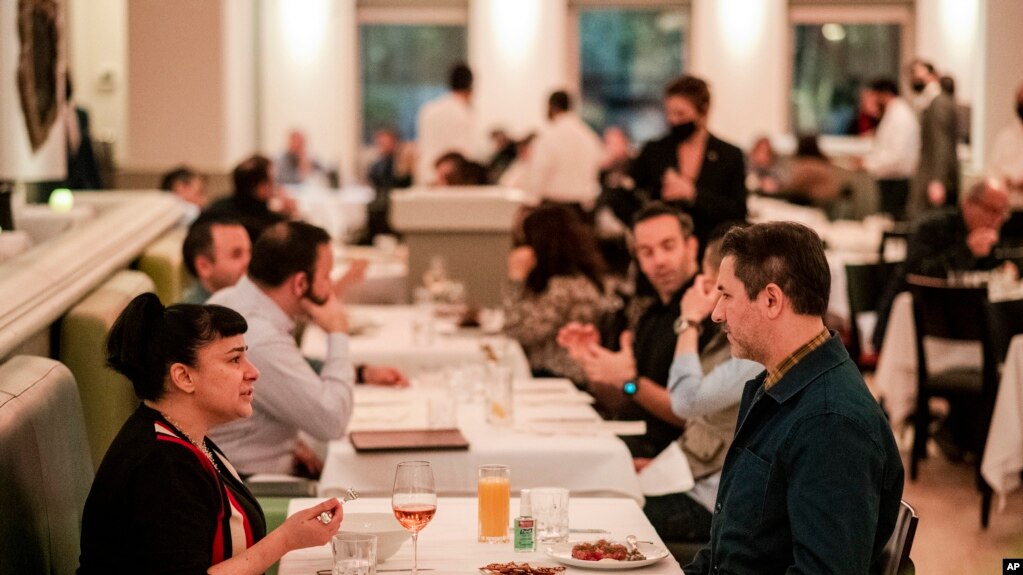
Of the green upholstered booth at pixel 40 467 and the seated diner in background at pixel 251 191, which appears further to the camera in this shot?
the seated diner in background at pixel 251 191

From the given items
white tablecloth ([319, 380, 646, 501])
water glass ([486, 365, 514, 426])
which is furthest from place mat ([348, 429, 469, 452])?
water glass ([486, 365, 514, 426])

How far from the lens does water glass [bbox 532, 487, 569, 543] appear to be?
2.83 metres

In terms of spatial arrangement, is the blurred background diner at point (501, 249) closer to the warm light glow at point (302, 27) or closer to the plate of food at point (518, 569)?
the warm light glow at point (302, 27)

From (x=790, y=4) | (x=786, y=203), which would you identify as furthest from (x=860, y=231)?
(x=790, y=4)

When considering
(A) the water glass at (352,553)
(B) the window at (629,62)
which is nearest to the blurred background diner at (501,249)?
(A) the water glass at (352,553)

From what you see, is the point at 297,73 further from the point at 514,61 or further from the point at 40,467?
the point at 40,467

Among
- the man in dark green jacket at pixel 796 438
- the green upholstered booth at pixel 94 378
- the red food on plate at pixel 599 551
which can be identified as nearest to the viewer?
the man in dark green jacket at pixel 796 438

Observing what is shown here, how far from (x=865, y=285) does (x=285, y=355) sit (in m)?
4.39

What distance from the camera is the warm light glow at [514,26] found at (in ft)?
54.7

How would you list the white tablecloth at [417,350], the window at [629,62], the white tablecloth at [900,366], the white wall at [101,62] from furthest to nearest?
the window at [629,62] < the white wall at [101,62] < the white tablecloth at [900,366] < the white tablecloth at [417,350]

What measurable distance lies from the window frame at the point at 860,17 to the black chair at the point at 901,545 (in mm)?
15140

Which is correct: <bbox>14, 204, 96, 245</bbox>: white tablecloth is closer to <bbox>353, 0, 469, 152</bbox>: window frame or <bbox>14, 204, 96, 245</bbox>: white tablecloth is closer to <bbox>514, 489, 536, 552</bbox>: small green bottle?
<bbox>514, 489, 536, 552</bbox>: small green bottle

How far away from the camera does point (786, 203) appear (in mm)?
13516

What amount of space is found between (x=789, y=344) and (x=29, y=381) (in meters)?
1.47
